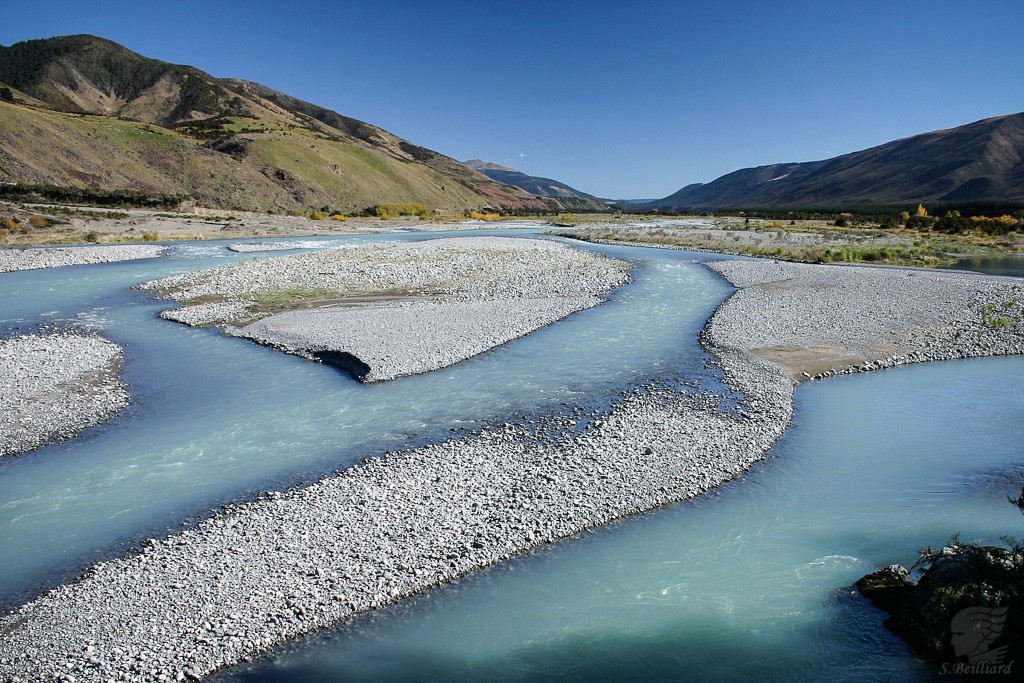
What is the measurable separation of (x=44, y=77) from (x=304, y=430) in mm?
214305

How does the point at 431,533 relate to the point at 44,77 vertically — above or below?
below

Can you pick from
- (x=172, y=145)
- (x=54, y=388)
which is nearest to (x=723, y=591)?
(x=54, y=388)

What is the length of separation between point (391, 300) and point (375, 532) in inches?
738

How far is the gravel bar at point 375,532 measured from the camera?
21.6ft

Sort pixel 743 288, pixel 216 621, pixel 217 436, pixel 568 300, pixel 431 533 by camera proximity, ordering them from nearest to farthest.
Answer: pixel 216 621
pixel 431 533
pixel 217 436
pixel 568 300
pixel 743 288

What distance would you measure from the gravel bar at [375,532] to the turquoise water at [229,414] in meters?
0.81

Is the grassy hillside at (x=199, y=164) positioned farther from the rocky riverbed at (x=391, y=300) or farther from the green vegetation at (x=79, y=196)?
the rocky riverbed at (x=391, y=300)

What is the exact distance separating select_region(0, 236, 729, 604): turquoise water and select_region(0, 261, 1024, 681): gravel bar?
2.64ft

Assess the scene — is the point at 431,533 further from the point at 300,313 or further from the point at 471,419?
the point at 300,313

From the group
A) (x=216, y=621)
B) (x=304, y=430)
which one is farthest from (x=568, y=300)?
(x=216, y=621)

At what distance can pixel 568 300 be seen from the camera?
27453mm

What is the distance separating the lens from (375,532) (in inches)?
339

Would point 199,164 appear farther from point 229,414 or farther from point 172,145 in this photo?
point 229,414

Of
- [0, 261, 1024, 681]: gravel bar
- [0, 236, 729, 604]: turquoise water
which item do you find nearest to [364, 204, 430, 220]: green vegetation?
[0, 236, 729, 604]: turquoise water
